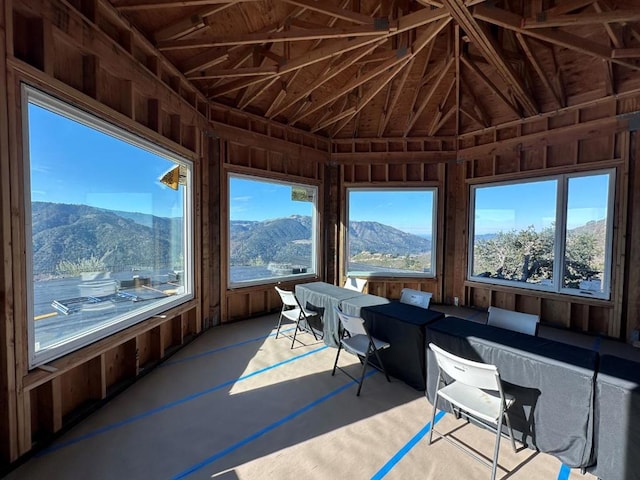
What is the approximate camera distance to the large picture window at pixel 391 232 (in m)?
6.43

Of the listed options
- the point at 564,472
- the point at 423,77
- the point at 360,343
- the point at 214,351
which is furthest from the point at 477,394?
the point at 423,77

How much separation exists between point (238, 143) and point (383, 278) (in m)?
4.10

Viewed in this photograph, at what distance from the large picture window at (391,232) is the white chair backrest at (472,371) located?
4.48 meters

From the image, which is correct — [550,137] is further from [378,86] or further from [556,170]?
[378,86]

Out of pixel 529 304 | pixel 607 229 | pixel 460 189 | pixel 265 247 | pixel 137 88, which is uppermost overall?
pixel 137 88

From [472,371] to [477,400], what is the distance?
0.36 metres

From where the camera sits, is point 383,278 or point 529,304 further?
point 383,278

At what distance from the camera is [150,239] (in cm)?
→ 358

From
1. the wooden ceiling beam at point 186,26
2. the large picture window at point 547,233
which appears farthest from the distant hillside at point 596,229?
the wooden ceiling beam at point 186,26

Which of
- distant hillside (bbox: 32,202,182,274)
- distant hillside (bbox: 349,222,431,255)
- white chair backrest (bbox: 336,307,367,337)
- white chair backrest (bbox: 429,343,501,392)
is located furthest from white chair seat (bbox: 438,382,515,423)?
distant hillside (bbox: 349,222,431,255)

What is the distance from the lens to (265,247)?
578cm

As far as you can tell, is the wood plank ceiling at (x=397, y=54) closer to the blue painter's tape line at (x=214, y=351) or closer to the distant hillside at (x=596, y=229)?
the distant hillside at (x=596, y=229)

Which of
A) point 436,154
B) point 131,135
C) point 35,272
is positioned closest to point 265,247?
point 131,135

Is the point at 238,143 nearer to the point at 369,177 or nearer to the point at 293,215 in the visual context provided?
the point at 293,215
